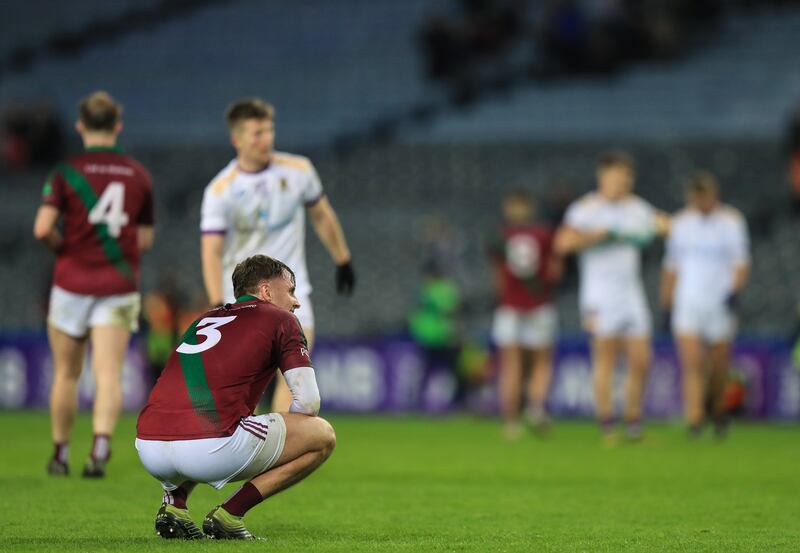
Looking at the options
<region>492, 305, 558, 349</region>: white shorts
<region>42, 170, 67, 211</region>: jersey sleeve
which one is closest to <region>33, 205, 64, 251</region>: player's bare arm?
<region>42, 170, 67, 211</region>: jersey sleeve

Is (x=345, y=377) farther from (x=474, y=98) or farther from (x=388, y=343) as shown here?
(x=474, y=98)

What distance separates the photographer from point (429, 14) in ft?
91.9

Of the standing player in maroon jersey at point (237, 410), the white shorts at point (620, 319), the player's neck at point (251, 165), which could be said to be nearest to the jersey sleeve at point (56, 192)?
the player's neck at point (251, 165)

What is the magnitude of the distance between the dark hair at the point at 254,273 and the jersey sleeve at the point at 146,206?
10.9ft

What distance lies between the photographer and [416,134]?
84.2 ft

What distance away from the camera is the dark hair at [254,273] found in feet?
20.3

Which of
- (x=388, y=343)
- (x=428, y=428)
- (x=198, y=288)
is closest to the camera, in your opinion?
(x=428, y=428)

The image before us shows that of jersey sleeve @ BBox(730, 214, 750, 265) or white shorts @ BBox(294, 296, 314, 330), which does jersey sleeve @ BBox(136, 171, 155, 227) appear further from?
jersey sleeve @ BBox(730, 214, 750, 265)

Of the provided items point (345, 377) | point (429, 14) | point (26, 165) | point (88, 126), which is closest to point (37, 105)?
point (26, 165)

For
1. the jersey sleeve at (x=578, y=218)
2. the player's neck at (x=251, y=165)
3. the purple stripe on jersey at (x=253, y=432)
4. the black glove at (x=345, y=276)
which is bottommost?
the purple stripe on jersey at (x=253, y=432)

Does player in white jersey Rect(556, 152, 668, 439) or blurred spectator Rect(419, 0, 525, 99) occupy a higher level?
blurred spectator Rect(419, 0, 525, 99)

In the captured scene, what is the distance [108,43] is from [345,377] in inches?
545

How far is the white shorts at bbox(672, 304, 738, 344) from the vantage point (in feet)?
45.1

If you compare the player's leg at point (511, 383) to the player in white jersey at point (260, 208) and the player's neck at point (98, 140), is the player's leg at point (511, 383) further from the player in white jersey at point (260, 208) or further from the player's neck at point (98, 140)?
the player's neck at point (98, 140)
